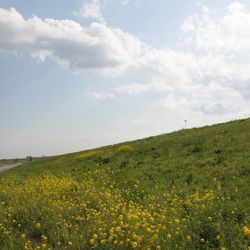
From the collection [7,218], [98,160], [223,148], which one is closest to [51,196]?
[7,218]

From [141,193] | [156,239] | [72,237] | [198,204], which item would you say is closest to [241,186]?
[198,204]

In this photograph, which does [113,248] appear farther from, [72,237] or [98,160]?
[98,160]

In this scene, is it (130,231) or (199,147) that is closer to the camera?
(130,231)

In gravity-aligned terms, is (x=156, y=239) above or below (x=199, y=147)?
below

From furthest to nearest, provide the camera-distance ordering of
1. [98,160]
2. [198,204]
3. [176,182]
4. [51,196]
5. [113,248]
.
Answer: [98,160] → [176,182] → [51,196] → [198,204] → [113,248]

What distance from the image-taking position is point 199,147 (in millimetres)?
21766

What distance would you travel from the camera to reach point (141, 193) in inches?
584

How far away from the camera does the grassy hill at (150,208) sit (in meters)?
8.80

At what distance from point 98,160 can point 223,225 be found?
1742 centimetres

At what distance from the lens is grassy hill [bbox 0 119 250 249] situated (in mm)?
8797

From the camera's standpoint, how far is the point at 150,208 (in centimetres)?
1202

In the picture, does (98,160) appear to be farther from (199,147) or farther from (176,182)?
(176,182)

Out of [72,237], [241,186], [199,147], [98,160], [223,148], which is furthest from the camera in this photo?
[98,160]

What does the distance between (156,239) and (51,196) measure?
652 cm
